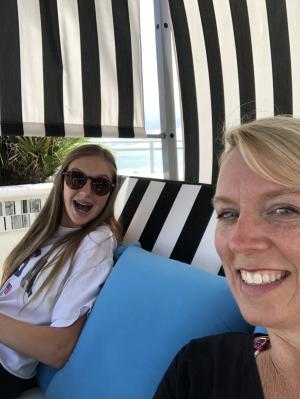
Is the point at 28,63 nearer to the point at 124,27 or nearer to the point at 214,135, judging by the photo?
the point at 124,27

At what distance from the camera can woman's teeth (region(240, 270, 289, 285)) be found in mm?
753

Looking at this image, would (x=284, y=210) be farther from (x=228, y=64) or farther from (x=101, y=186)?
(x=228, y=64)

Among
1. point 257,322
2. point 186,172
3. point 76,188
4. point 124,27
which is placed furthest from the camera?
point 186,172

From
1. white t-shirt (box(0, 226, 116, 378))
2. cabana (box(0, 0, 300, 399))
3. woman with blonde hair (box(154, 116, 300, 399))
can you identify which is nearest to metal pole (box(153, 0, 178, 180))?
cabana (box(0, 0, 300, 399))

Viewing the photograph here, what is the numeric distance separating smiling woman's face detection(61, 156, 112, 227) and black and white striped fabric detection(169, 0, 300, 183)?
0.98 metres

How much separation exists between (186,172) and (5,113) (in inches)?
50.3

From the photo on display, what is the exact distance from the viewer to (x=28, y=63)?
7.53 feet

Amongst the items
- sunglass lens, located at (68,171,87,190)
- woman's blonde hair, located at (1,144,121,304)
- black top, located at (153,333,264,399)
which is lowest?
black top, located at (153,333,264,399)

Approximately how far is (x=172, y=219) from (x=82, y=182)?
49cm

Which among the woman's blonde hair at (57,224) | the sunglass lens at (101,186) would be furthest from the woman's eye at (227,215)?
the sunglass lens at (101,186)

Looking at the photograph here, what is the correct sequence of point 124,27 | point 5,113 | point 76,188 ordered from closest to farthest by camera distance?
1. point 76,188
2. point 5,113
3. point 124,27

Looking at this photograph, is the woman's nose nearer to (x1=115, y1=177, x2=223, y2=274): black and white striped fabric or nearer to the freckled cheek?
(x1=115, y1=177, x2=223, y2=274): black and white striped fabric

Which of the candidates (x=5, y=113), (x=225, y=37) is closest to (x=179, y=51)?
(x=225, y=37)

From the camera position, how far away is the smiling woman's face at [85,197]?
188 cm
